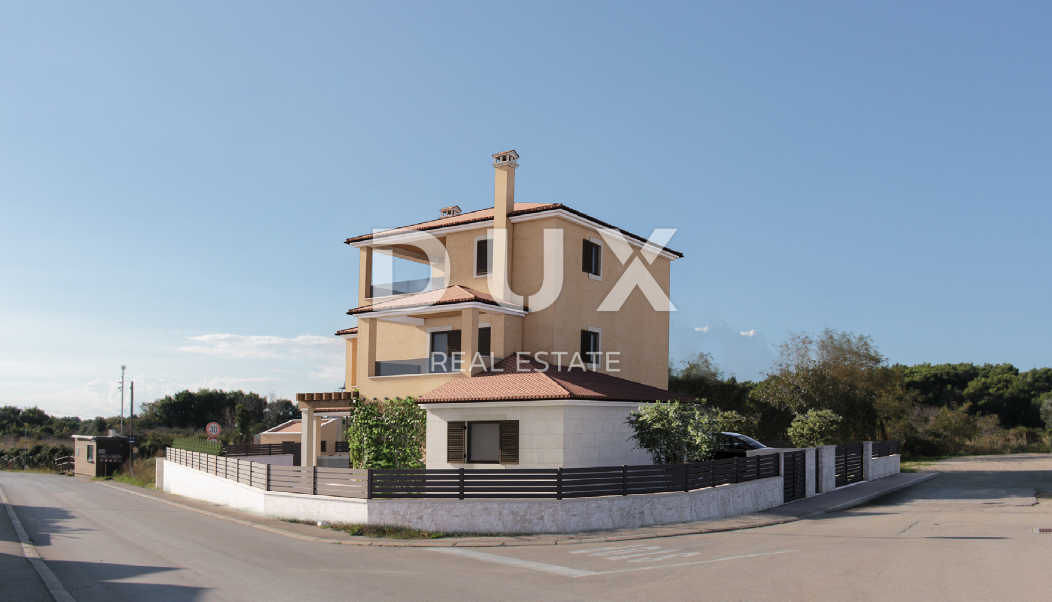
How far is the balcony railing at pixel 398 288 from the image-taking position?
2797 centimetres

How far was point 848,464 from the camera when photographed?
89.1ft

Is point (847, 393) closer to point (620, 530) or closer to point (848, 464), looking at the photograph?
point (848, 464)

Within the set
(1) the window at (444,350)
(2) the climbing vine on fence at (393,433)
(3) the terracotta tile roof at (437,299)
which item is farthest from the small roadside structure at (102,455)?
(2) the climbing vine on fence at (393,433)

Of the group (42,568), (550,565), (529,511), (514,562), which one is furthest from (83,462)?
(550,565)

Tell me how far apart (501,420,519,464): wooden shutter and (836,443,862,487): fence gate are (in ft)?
41.8

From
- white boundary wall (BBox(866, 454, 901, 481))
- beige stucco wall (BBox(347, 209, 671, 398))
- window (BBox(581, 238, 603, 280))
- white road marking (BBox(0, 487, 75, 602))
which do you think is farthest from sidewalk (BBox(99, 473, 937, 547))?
window (BBox(581, 238, 603, 280))

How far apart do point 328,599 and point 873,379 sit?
119 feet

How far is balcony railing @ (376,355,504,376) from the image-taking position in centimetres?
2470

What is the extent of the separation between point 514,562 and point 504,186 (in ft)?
53.3

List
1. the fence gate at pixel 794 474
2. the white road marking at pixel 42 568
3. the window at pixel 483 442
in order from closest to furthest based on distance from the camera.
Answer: the white road marking at pixel 42 568 < the window at pixel 483 442 < the fence gate at pixel 794 474

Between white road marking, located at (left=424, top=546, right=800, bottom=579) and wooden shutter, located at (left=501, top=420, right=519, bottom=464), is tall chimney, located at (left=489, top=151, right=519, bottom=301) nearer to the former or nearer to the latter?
wooden shutter, located at (left=501, top=420, right=519, bottom=464)

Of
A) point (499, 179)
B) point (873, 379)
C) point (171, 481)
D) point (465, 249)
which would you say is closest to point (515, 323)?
point (465, 249)

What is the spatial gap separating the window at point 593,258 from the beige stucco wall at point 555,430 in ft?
21.6

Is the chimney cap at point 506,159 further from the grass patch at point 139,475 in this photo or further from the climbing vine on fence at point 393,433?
the grass patch at point 139,475
